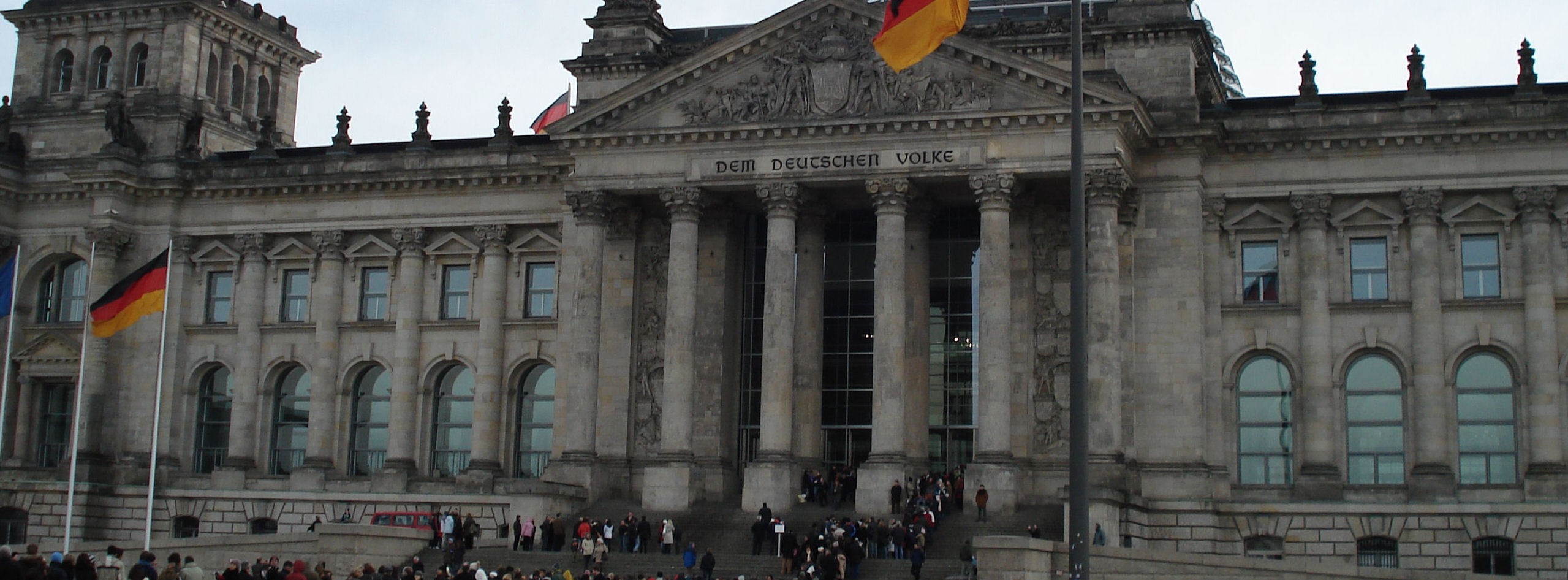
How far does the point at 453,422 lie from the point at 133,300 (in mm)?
14533

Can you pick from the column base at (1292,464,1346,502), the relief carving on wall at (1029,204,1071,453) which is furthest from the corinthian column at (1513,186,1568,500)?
the relief carving on wall at (1029,204,1071,453)

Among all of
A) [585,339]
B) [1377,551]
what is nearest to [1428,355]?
[1377,551]

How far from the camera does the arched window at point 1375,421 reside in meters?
49.4

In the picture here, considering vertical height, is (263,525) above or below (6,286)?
below

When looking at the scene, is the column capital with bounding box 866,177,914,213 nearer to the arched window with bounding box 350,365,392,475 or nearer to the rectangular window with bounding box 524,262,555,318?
the rectangular window with bounding box 524,262,555,318

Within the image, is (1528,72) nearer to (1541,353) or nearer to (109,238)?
(1541,353)

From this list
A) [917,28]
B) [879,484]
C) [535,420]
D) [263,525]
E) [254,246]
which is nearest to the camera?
[917,28]

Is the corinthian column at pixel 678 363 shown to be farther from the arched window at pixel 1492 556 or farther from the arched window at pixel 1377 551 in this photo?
the arched window at pixel 1492 556

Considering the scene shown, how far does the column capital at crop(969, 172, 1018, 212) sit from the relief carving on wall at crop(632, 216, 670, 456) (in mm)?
10248

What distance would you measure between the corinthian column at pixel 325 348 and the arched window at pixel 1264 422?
97.0 feet

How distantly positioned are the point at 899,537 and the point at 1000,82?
1348 cm

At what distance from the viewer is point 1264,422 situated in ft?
166

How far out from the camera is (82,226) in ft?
206

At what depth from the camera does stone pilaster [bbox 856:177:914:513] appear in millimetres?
48125
